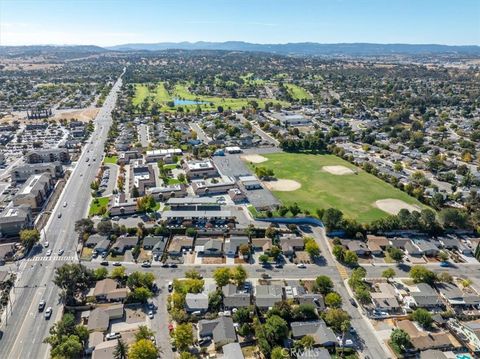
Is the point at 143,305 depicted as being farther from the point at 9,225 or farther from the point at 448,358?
the point at 448,358

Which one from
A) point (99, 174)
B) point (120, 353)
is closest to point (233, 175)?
point (99, 174)

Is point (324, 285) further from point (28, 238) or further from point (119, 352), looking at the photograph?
point (28, 238)

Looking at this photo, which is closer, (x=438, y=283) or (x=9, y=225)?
(x=438, y=283)

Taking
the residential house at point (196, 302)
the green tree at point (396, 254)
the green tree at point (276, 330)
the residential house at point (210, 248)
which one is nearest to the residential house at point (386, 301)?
the green tree at point (396, 254)

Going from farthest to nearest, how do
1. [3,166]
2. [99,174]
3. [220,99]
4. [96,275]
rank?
[220,99]
[3,166]
[99,174]
[96,275]

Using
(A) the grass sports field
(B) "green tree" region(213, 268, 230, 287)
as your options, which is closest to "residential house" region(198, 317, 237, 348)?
(B) "green tree" region(213, 268, 230, 287)
